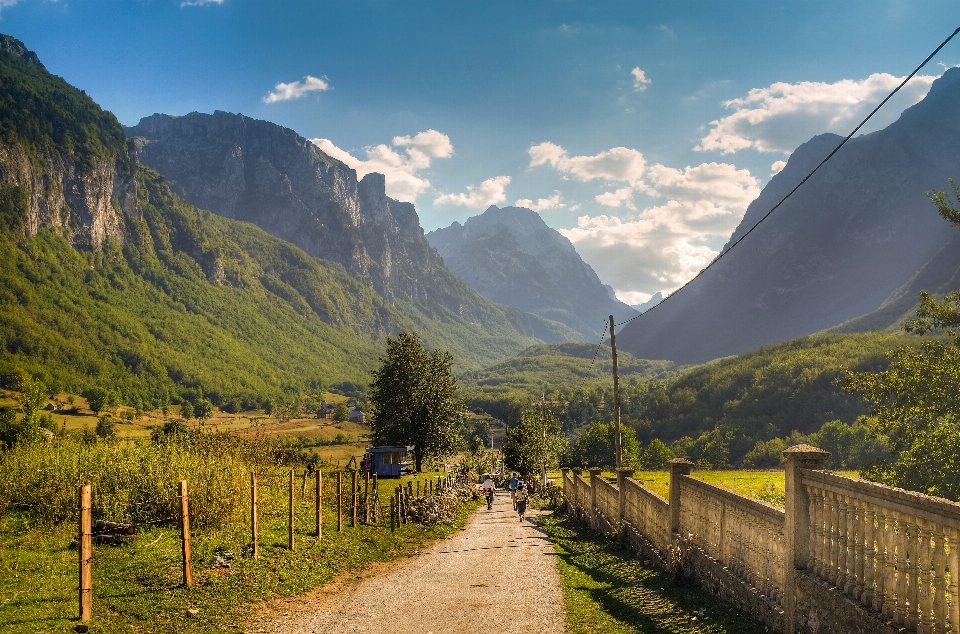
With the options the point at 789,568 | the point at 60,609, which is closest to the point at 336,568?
the point at 60,609

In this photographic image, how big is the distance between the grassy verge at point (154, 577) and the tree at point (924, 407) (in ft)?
55.7

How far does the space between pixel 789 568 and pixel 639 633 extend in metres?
2.31

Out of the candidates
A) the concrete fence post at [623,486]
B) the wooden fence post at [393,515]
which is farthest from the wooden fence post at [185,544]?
the concrete fence post at [623,486]

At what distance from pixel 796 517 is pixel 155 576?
9782 millimetres

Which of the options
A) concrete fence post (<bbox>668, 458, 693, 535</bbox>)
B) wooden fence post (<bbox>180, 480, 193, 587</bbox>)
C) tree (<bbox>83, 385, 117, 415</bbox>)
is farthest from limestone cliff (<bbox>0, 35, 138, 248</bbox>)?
concrete fence post (<bbox>668, 458, 693, 535</bbox>)

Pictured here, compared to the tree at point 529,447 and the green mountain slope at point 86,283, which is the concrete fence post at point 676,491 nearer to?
the tree at point 529,447

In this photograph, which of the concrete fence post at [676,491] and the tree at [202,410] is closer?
the concrete fence post at [676,491]

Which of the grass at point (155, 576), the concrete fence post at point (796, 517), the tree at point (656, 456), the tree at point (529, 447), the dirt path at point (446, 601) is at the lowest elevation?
the tree at point (656, 456)

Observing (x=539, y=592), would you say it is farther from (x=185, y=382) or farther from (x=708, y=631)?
(x=185, y=382)

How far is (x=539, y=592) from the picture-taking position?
37.0ft

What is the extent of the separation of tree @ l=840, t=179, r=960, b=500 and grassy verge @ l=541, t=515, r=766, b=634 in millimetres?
10204

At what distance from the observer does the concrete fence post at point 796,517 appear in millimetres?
6836

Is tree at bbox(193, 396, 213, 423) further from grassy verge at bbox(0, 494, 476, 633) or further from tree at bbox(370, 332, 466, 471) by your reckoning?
grassy verge at bbox(0, 494, 476, 633)

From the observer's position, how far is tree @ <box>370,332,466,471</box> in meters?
50.1
